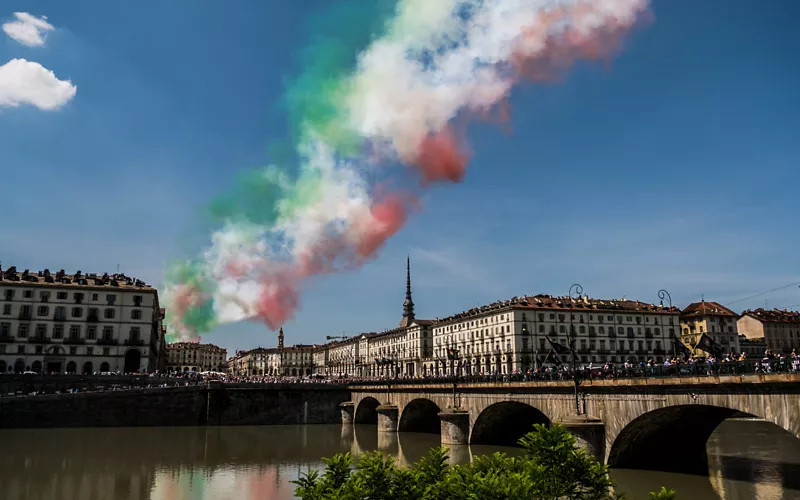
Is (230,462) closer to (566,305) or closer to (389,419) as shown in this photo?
(389,419)

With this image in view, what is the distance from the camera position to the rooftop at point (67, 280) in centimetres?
9579

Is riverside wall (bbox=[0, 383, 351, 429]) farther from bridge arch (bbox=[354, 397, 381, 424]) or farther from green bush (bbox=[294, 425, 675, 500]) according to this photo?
green bush (bbox=[294, 425, 675, 500])

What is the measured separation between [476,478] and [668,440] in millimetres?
27462

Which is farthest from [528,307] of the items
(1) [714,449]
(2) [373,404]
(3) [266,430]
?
(1) [714,449]

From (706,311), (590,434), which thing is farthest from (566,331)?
(590,434)

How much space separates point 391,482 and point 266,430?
71855mm

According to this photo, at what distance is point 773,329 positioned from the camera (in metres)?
146

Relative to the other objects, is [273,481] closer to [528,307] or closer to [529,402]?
[529,402]

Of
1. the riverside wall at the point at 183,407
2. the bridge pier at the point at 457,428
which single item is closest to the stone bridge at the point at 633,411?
the bridge pier at the point at 457,428

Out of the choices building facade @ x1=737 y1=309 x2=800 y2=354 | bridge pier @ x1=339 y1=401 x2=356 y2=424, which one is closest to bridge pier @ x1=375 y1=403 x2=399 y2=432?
bridge pier @ x1=339 y1=401 x2=356 y2=424

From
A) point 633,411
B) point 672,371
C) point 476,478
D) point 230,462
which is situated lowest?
point 230,462

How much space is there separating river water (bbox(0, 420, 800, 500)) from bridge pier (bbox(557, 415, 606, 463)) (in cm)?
145

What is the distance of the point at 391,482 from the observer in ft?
53.5

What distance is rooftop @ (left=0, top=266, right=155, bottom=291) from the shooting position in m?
95.8
